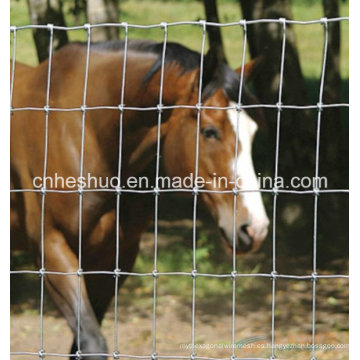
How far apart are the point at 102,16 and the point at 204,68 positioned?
1.54ft

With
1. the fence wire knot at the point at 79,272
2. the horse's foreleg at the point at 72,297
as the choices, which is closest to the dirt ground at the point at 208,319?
the horse's foreleg at the point at 72,297

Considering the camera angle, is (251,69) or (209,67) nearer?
(209,67)

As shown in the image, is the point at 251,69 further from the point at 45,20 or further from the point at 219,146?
the point at 45,20

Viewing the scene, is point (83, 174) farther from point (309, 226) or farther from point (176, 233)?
point (309, 226)

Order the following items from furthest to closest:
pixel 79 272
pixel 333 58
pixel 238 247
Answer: pixel 333 58 < pixel 238 247 < pixel 79 272

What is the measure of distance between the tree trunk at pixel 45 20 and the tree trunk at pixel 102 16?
0.10 metres

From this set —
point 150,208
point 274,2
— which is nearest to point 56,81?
point 150,208

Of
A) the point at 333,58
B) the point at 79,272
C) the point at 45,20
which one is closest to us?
the point at 79,272

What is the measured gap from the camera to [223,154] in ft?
7.27

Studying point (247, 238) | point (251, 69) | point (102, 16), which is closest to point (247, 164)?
point (247, 238)

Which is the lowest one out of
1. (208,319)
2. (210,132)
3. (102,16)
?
(208,319)

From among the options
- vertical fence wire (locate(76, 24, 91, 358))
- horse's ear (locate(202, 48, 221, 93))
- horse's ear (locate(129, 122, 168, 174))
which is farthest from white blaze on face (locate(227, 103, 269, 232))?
vertical fence wire (locate(76, 24, 91, 358))

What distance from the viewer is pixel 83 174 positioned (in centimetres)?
233

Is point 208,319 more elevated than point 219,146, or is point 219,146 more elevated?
point 219,146
